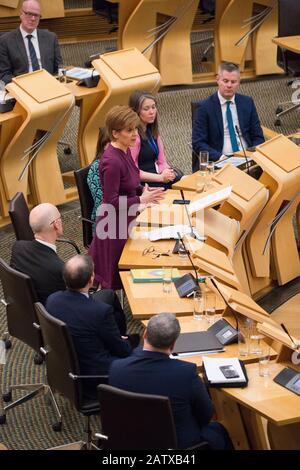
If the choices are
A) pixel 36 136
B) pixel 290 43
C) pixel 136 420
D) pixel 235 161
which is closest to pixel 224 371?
pixel 136 420

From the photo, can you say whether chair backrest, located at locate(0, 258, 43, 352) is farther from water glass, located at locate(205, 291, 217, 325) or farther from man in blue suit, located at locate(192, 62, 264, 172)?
man in blue suit, located at locate(192, 62, 264, 172)

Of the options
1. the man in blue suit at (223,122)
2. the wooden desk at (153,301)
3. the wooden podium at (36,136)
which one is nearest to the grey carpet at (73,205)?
the wooden podium at (36,136)

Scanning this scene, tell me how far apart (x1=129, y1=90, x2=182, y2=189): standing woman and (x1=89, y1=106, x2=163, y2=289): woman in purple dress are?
0.61 m

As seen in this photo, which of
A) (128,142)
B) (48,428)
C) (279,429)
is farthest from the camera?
(128,142)

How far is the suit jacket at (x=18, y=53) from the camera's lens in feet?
27.5

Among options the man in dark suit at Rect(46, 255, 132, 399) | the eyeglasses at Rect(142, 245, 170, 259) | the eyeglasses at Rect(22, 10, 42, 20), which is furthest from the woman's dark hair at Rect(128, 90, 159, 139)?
the man in dark suit at Rect(46, 255, 132, 399)

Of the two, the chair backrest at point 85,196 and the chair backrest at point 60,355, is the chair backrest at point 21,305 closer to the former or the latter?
the chair backrest at point 60,355

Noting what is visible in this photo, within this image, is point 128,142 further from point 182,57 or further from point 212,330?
point 182,57

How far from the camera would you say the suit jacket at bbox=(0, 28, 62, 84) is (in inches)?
330

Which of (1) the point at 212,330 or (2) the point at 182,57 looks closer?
(1) the point at 212,330

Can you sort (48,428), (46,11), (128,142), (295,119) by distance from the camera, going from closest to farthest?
(48,428)
(128,142)
(295,119)
(46,11)

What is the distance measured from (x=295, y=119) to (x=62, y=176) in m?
2.72

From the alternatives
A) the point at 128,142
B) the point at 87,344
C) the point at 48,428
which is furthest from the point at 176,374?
the point at 128,142

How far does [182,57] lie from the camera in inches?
407
